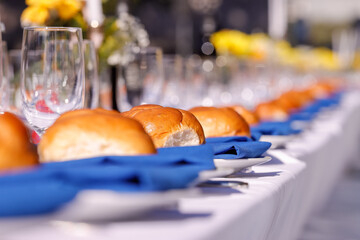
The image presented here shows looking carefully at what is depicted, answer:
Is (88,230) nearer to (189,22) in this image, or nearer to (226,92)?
Result: (226,92)

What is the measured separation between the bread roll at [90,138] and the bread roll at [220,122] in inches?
19.9

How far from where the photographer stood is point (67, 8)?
1.95 meters

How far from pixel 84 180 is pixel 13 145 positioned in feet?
0.36

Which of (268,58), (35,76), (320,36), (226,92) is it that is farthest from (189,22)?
(35,76)

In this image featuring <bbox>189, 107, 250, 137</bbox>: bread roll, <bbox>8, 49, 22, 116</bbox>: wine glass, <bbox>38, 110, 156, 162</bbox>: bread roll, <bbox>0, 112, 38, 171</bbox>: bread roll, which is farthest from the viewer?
<bbox>8, 49, 22, 116</bbox>: wine glass

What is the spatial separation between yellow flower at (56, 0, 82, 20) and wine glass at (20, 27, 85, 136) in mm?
663

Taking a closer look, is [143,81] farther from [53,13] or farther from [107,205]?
[107,205]

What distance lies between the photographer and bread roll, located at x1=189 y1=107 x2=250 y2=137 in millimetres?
1451

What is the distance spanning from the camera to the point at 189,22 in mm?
14922

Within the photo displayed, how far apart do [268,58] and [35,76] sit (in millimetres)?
3477

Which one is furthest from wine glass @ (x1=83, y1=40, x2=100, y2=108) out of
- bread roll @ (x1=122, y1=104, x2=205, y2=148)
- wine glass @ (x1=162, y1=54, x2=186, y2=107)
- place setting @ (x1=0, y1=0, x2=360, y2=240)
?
wine glass @ (x1=162, y1=54, x2=186, y2=107)

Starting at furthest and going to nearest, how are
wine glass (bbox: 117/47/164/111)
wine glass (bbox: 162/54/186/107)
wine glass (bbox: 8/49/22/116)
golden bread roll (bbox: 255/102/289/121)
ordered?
golden bread roll (bbox: 255/102/289/121)
wine glass (bbox: 162/54/186/107)
wine glass (bbox: 117/47/164/111)
wine glass (bbox: 8/49/22/116)

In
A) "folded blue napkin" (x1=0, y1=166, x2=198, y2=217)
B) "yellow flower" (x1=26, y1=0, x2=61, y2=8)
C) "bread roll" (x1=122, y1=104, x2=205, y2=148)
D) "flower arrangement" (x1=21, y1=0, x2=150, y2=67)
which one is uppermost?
"yellow flower" (x1=26, y1=0, x2=61, y2=8)

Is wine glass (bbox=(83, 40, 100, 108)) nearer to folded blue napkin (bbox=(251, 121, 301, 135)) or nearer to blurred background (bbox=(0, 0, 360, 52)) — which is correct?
folded blue napkin (bbox=(251, 121, 301, 135))
